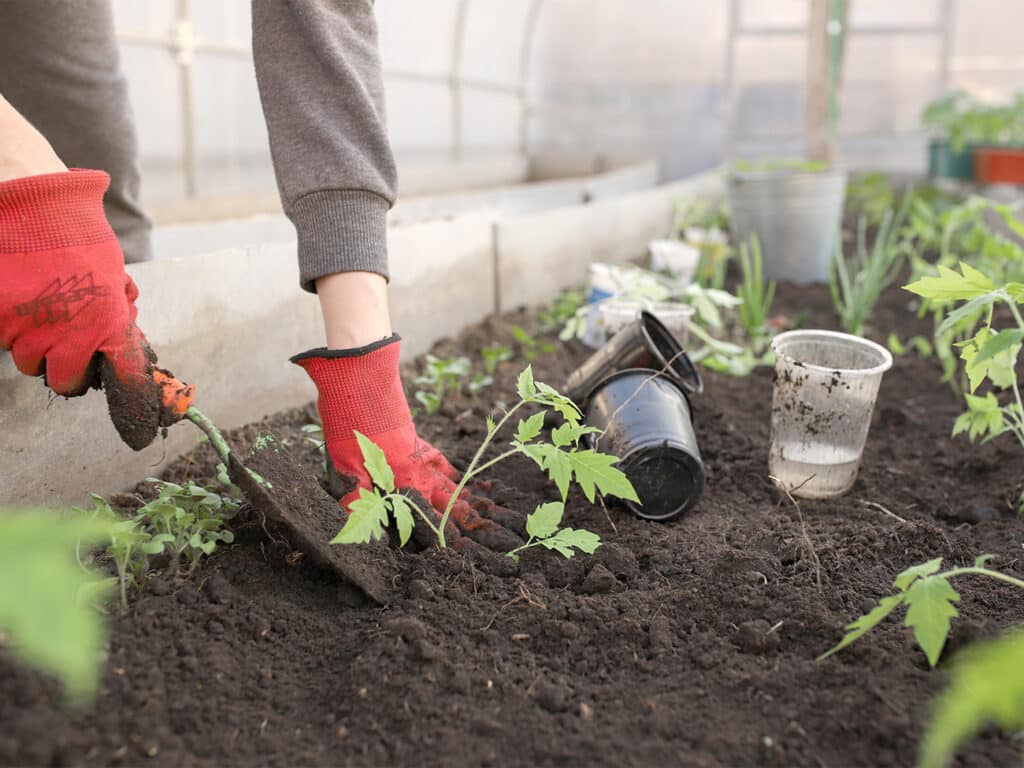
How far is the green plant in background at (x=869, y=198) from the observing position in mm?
4980

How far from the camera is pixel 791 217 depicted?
347 cm

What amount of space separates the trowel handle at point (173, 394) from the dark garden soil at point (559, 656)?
203 mm

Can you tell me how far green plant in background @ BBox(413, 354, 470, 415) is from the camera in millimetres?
1979

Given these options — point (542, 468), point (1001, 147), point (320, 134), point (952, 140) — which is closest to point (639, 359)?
point (542, 468)

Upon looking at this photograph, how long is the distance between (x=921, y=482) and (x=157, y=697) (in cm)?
142

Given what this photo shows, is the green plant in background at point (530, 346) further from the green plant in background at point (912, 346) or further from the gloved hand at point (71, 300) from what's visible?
the gloved hand at point (71, 300)

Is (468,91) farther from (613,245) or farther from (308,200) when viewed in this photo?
(308,200)

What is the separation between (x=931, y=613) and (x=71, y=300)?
3.69 feet

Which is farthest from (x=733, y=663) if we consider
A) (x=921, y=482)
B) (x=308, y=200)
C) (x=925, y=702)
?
(x=308, y=200)

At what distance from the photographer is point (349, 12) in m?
1.50

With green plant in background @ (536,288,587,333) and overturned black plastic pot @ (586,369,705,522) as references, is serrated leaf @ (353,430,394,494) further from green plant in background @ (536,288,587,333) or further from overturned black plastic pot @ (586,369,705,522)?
green plant in background @ (536,288,587,333)

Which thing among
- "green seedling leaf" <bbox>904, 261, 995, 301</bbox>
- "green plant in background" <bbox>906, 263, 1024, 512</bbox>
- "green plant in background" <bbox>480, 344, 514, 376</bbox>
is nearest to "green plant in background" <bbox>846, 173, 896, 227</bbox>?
"green plant in background" <bbox>480, 344, 514, 376</bbox>

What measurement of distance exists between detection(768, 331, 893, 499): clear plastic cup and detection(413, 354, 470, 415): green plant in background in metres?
→ 0.76

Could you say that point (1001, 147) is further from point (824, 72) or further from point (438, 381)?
point (438, 381)
